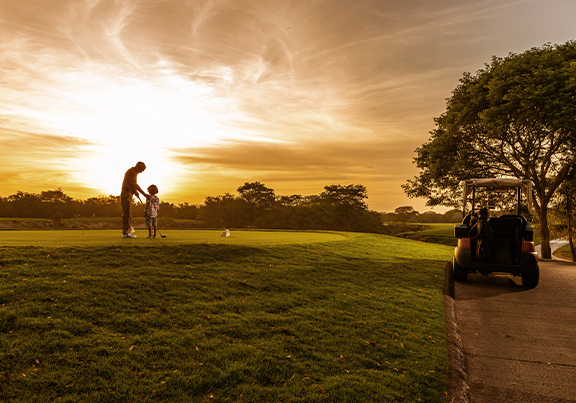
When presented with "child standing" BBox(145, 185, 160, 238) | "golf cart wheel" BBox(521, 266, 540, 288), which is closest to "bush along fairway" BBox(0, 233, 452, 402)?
"child standing" BBox(145, 185, 160, 238)

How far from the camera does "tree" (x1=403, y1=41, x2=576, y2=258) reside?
797 inches

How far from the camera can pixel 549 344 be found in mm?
6723

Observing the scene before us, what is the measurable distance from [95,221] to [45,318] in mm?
64365

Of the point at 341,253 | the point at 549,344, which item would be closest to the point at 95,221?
the point at 341,253

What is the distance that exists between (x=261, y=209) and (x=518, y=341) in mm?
79004

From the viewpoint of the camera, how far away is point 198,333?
18.8 feet

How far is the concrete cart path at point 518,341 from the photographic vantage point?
16.2ft

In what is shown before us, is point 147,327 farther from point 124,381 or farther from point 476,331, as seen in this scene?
point 476,331

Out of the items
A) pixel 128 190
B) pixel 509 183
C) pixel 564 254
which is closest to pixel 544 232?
pixel 509 183

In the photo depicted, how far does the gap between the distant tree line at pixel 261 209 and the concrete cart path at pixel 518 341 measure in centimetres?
6446

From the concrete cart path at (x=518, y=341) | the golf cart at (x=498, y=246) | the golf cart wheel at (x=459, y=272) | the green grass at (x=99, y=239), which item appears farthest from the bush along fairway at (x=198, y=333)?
the golf cart wheel at (x=459, y=272)

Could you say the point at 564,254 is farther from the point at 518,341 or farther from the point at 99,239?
the point at 99,239

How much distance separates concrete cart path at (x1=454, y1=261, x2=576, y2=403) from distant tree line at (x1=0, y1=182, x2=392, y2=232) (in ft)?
211

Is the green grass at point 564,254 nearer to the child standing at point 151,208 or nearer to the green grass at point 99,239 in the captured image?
the green grass at point 99,239
